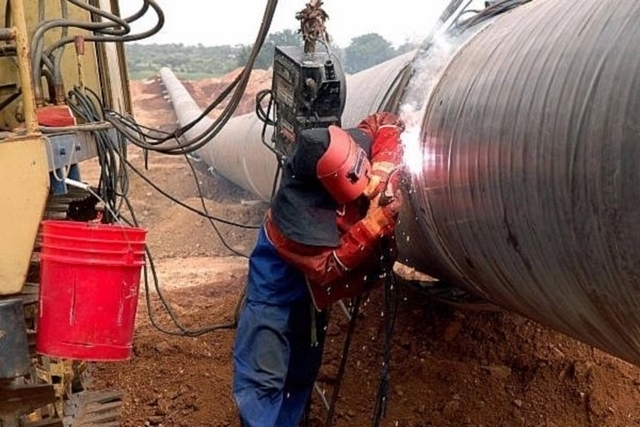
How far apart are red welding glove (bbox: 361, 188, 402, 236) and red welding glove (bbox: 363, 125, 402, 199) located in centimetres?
5

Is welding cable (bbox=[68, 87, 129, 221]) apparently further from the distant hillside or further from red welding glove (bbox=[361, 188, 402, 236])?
red welding glove (bbox=[361, 188, 402, 236])

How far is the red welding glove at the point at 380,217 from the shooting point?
3.03m

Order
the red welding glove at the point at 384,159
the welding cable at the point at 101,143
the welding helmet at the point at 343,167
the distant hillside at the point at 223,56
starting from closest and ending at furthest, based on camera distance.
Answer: the welding helmet at the point at 343,167 → the red welding glove at the point at 384,159 → the welding cable at the point at 101,143 → the distant hillside at the point at 223,56

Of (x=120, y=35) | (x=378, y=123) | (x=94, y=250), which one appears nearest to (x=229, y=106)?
(x=120, y=35)

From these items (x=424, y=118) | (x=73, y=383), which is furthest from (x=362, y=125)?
(x=73, y=383)

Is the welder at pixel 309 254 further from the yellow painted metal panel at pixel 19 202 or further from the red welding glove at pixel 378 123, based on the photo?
the yellow painted metal panel at pixel 19 202

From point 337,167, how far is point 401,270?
2922mm

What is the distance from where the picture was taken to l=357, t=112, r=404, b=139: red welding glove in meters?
3.31

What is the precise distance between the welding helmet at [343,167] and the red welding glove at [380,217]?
0.29 ft

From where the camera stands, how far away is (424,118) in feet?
10.1

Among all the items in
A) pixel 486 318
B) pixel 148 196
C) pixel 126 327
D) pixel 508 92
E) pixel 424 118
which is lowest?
pixel 148 196

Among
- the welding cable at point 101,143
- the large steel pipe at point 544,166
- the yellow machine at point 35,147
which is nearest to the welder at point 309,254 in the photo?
the large steel pipe at point 544,166

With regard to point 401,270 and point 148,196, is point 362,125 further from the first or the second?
point 148,196

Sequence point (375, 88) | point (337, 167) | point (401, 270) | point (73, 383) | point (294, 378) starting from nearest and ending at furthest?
1. point (337, 167)
2. point (294, 378)
3. point (375, 88)
4. point (73, 383)
5. point (401, 270)
